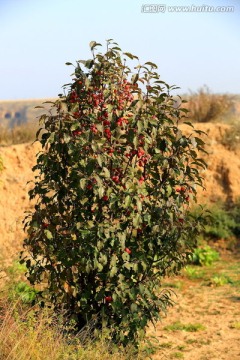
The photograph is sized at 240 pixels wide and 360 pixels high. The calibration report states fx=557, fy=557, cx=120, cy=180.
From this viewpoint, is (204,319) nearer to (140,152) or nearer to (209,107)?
(140,152)

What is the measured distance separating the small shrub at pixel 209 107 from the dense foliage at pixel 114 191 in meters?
10.2

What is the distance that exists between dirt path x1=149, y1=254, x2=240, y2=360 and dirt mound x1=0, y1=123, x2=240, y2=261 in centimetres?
317

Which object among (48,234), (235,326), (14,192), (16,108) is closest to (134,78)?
(48,234)

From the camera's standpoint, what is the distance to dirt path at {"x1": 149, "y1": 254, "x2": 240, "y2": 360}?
6.16m

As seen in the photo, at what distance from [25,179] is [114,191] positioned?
24.3ft

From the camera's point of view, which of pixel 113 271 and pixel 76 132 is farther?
pixel 76 132

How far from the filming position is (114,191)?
4758mm

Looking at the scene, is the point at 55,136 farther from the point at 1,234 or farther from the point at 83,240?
the point at 1,234

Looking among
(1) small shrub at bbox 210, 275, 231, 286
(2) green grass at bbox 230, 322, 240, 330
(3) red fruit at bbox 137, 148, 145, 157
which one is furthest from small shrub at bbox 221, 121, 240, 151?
(3) red fruit at bbox 137, 148, 145, 157

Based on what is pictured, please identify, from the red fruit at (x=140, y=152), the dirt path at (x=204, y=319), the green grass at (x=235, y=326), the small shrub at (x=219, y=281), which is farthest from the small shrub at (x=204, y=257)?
the red fruit at (x=140, y=152)

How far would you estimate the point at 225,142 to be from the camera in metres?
13.8

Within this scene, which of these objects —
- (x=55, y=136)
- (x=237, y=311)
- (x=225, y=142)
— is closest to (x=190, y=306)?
(x=237, y=311)

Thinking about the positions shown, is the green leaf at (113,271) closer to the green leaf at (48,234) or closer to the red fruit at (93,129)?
the green leaf at (48,234)

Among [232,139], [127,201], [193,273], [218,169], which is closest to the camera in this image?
[127,201]
